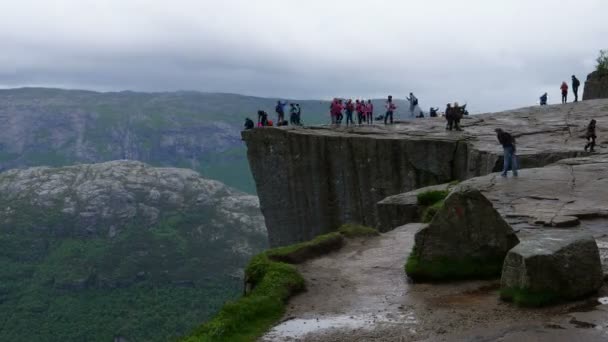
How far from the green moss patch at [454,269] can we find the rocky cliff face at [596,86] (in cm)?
5931

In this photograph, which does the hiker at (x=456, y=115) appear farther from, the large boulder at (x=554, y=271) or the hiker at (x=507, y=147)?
the large boulder at (x=554, y=271)

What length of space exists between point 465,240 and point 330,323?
5.69m

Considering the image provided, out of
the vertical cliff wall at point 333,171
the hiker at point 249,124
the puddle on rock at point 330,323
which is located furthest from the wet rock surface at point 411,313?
the hiker at point 249,124

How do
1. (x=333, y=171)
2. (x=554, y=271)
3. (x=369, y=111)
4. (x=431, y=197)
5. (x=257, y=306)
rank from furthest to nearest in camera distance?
(x=369, y=111)
(x=333, y=171)
(x=431, y=197)
(x=257, y=306)
(x=554, y=271)

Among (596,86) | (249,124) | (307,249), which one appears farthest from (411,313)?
(596,86)

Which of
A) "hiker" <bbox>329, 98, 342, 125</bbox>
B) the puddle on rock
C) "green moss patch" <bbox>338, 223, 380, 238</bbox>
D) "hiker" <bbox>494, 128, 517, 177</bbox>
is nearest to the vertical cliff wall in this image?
"hiker" <bbox>329, 98, 342, 125</bbox>

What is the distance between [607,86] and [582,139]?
30285mm

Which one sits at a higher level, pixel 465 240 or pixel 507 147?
pixel 507 147

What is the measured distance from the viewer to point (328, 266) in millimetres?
25406

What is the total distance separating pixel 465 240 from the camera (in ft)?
70.3

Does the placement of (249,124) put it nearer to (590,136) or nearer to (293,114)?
(293,114)

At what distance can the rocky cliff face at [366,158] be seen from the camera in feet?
167

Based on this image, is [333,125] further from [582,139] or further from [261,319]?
[261,319]

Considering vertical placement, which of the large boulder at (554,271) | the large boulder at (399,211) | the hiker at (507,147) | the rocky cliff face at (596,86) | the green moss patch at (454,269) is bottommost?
the large boulder at (399,211)
